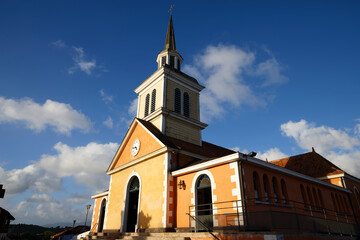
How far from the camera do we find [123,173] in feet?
62.0

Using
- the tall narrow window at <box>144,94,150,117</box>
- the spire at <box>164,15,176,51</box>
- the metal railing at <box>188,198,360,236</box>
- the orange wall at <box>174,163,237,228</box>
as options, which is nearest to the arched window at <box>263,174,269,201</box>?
the metal railing at <box>188,198,360,236</box>

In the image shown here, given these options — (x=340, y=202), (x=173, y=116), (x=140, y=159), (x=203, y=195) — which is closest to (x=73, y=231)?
(x=140, y=159)

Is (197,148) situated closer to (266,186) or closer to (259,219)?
(266,186)

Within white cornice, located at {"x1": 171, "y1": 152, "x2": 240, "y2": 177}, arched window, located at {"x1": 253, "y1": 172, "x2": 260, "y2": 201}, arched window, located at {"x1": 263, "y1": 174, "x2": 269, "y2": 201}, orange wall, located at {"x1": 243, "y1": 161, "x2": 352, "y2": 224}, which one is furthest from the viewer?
arched window, located at {"x1": 263, "y1": 174, "x2": 269, "y2": 201}

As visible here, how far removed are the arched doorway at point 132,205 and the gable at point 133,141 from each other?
6.14 feet

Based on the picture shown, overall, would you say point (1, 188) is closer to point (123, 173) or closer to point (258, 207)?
point (123, 173)

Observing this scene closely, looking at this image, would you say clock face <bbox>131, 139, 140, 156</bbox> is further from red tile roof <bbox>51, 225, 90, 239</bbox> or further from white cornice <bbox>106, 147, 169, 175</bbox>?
red tile roof <bbox>51, 225, 90, 239</bbox>

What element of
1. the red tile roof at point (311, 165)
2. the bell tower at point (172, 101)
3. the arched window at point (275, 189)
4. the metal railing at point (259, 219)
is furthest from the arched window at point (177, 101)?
the red tile roof at point (311, 165)

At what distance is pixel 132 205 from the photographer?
17.7 metres

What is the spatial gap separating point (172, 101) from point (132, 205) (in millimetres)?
8546

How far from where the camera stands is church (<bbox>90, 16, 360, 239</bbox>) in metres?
11.2

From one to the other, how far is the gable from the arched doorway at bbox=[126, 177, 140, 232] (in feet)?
6.14

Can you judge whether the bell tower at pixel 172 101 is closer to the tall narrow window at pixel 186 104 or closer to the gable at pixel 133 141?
the tall narrow window at pixel 186 104

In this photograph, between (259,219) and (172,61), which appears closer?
(259,219)
